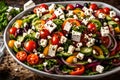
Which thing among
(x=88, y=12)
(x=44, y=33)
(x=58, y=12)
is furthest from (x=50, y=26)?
(x=88, y=12)

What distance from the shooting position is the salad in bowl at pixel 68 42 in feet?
4.93

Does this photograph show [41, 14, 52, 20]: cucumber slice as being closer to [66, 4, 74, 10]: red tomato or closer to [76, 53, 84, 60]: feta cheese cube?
[66, 4, 74, 10]: red tomato

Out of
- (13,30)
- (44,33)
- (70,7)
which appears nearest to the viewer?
(44,33)

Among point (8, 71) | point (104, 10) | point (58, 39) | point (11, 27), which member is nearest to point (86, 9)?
point (104, 10)

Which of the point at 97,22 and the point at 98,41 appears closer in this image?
the point at 98,41

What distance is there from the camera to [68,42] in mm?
1551

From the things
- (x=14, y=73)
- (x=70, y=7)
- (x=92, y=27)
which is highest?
(x=70, y=7)

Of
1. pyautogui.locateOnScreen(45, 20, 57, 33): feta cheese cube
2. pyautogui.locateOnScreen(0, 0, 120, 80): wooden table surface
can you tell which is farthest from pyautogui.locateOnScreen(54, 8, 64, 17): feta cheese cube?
pyautogui.locateOnScreen(0, 0, 120, 80): wooden table surface

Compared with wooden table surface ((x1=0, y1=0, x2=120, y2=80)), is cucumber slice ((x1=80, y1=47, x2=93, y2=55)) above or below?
above

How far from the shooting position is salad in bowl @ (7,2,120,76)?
150cm

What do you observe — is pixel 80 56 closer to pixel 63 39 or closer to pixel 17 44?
pixel 63 39

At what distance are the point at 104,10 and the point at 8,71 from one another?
62 centimetres

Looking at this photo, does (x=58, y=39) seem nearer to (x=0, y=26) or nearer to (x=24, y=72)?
(x=24, y=72)

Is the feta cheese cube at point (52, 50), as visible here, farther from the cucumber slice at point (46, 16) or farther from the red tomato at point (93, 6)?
the red tomato at point (93, 6)
